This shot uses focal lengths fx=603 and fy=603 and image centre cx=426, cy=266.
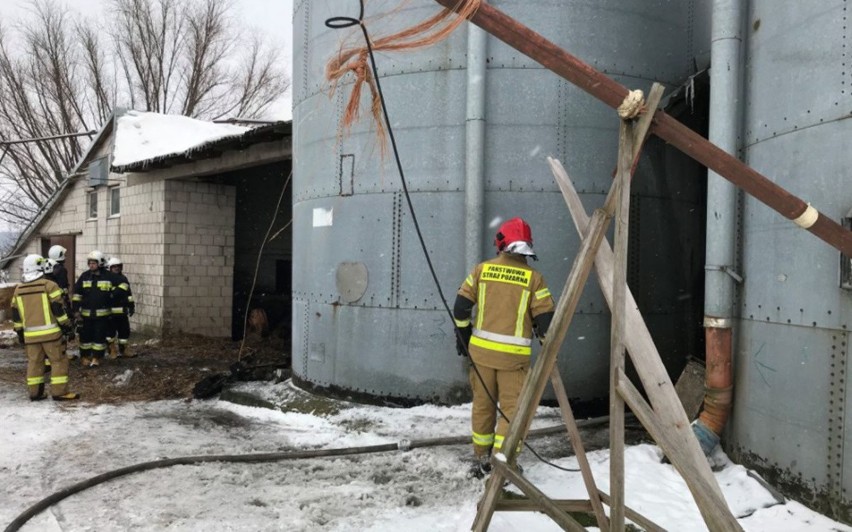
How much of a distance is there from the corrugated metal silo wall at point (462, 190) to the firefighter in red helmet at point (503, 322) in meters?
1.76

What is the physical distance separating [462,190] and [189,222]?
8.59m

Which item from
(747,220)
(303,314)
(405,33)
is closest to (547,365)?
(405,33)

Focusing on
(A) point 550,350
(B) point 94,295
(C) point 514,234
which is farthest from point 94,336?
(A) point 550,350

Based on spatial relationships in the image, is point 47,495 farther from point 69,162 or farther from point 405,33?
point 69,162

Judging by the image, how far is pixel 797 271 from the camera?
160 inches

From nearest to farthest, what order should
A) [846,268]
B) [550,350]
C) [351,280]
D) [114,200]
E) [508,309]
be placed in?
1. [550,350]
2. [846,268]
3. [508,309]
4. [351,280]
5. [114,200]

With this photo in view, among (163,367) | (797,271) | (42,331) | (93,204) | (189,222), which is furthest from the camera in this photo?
(93,204)

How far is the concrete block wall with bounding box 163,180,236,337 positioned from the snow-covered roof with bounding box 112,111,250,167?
3.17 feet

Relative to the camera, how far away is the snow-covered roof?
13.0 meters

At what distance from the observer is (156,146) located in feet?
43.8

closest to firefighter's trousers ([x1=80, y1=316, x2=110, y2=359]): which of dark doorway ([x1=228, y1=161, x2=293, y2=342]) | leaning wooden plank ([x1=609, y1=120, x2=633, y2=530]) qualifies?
dark doorway ([x1=228, y1=161, x2=293, y2=342])

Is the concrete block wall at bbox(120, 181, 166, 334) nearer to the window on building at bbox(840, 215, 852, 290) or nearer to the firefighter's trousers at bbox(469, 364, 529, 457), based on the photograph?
the firefighter's trousers at bbox(469, 364, 529, 457)

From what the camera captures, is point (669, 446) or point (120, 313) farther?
point (120, 313)

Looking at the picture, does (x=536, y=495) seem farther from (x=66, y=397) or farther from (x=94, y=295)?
(x=94, y=295)
